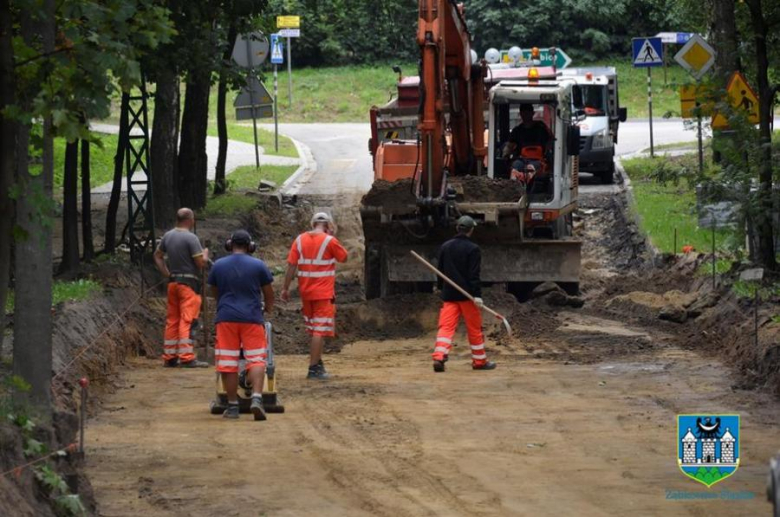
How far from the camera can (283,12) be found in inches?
2188

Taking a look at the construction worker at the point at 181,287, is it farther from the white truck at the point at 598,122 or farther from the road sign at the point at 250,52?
the white truck at the point at 598,122

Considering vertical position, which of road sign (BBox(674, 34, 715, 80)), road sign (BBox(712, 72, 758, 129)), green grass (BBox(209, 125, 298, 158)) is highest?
road sign (BBox(674, 34, 715, 80))

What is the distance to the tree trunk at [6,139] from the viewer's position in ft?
31.7

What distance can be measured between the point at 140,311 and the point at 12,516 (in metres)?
10.4

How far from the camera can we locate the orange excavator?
18.9 metres

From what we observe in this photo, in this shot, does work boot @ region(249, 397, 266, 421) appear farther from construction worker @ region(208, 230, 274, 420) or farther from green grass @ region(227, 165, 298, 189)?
green grass @ region(227, 165, 298, 189)

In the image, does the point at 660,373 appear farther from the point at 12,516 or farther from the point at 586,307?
the point at 12,516

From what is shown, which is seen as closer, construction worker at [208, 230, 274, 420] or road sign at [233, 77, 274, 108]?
construction worker at [208, 230, 274, 420]

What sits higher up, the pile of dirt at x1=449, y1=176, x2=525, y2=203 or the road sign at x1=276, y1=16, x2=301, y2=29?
the road sign at x1=276, y1=16, x2=301, y2=29

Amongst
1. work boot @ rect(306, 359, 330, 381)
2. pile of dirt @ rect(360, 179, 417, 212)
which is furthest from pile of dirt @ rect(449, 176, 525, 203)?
work boot @ rect(306, 359, 330, 381)

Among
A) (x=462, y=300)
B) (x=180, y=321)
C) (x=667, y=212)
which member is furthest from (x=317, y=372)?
(x=667, y=212)

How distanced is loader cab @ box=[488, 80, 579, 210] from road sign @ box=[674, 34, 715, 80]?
8.16 ft

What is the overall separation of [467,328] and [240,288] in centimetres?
359

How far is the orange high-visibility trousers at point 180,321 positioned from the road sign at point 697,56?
9.47 metres
